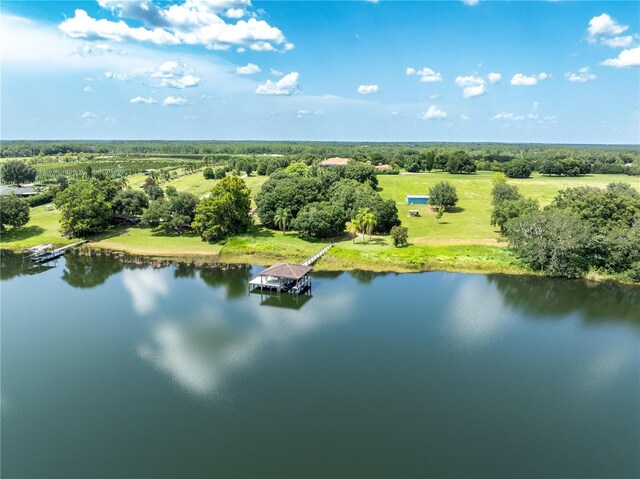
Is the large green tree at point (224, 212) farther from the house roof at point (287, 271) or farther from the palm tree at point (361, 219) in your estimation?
the house roof at point (287, 271)

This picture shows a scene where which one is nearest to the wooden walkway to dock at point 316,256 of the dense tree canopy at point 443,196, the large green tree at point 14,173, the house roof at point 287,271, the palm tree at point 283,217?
the house roof at point 287,271

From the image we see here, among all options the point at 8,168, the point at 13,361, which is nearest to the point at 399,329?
the point at 13,361

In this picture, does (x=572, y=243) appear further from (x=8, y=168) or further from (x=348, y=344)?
(x=8, y=168)

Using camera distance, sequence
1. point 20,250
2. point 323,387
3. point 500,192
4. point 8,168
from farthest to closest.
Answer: point 8,168 < point 500,192 < point 20,250 < point 323,387

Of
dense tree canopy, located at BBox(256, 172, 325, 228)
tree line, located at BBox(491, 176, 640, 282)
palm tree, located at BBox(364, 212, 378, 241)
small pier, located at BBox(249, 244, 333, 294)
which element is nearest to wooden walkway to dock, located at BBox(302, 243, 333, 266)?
small pier, located at BBox(249, 244, 333, 294)

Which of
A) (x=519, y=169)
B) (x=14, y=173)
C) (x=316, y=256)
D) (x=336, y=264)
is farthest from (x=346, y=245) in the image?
(x=14, y=173)

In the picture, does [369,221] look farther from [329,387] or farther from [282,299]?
[329,387]
